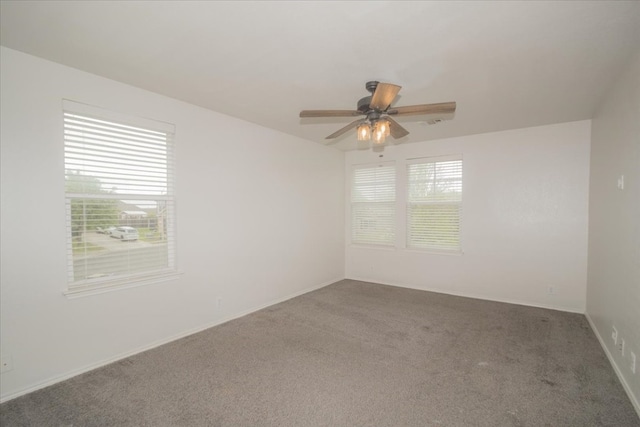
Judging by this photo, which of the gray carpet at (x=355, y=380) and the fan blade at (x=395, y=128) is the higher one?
the fan blade at (x=395, y=128)

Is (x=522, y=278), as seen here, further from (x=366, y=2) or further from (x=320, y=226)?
(x=366, y=2)

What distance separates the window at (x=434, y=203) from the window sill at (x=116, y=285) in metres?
3.73

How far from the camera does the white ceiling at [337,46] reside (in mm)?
1752

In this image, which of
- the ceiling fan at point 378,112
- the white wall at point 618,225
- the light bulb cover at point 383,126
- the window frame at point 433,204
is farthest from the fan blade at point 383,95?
the window frame at point 433,204

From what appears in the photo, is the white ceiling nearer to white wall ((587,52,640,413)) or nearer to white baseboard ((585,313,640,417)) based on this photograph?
white wall ((587,52,640,413))

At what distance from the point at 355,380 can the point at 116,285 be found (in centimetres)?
224

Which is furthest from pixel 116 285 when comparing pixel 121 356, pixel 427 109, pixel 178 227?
pixel 427 109

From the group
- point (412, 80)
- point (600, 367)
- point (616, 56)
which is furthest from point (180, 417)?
point (616, 56)

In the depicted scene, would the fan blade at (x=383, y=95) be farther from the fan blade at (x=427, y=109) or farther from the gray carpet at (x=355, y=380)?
the gray carpet at (x=355, y=380)

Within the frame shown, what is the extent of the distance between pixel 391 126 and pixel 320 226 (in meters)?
2.78

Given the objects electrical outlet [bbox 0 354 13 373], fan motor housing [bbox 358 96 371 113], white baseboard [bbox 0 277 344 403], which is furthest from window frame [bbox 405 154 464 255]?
electrical outlet [bbox 0 354 13 373]

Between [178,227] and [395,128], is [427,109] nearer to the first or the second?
[395,128]

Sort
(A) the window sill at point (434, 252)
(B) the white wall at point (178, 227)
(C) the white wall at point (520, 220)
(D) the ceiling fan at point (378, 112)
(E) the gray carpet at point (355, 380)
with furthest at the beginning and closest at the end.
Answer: (A) the window sill at point (434, 252) → (C) the white wall at point (520, 220) → (D) the ceiling fan at point (378, 112) → (B) the white wall at point (178, 227) → (E) the gray carpet at point (355, 380)

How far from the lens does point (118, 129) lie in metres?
2.74
